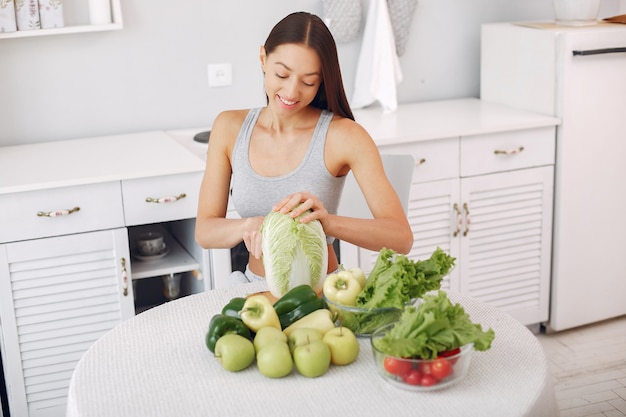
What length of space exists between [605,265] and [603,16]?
118 cm

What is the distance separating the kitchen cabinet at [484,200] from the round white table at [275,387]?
1448 mm

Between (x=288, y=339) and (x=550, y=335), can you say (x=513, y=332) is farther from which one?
(x=550, y=335)

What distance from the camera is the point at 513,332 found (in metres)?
1.69

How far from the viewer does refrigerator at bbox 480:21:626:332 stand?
3.22 m

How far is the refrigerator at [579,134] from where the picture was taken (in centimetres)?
322

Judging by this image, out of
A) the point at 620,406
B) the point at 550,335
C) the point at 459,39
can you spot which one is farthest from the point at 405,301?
the point at 459,39

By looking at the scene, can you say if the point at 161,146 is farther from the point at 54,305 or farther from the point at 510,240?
the point at 510,240

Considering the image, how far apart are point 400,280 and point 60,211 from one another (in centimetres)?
142

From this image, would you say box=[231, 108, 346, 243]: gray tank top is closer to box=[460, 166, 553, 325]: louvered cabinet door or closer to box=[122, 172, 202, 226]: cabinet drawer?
box=[122, 172, 202, 226]: cabinet drawer

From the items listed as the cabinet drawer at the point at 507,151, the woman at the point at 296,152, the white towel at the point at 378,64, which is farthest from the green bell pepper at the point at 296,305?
the white towel at the point at 378,64

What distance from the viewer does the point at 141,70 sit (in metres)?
3.22

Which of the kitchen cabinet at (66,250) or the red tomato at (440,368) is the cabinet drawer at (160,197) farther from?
the red tomato at (440,368)

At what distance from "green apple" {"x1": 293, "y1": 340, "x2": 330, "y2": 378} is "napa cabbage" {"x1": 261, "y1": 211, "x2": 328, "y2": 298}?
25 centimetres

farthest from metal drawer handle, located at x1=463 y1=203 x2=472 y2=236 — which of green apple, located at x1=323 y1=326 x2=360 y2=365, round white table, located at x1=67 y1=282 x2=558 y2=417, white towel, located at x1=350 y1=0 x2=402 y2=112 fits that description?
green apple, located at x1=323 y1=326 x2=360 y2=365
